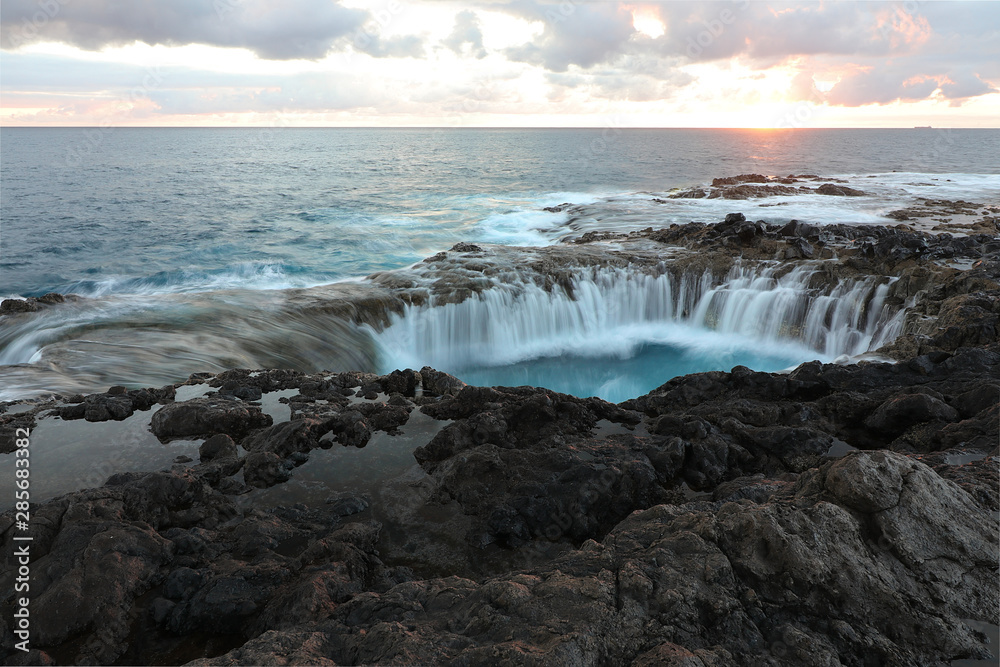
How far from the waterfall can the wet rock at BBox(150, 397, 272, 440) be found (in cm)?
692

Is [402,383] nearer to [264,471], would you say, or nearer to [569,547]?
[264,471]

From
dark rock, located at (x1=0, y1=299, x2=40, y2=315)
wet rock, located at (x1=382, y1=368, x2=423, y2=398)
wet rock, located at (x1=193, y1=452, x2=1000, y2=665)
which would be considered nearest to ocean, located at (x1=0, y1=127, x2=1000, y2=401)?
dark rock, located at (x1=0, y1=299, x2=40, y2=315)

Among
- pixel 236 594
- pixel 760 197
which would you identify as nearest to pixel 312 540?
pixel 236 594

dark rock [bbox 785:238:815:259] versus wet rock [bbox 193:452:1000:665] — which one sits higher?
dark rock [bbox 785:238:815:259]

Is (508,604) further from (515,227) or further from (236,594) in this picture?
(515,227)

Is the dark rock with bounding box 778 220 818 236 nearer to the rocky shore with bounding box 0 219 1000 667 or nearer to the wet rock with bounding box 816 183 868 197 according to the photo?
the rocky shore with bounding box 0 219 1000 667

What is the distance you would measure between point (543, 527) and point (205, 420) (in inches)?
193

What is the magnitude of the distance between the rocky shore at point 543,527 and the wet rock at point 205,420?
0.03 m

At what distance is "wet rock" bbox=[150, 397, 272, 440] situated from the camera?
23.5 ft

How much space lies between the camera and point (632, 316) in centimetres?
1759

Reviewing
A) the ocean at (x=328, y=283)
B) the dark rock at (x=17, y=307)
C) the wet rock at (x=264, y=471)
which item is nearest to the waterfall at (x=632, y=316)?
the ocean at (x=328, y=283)

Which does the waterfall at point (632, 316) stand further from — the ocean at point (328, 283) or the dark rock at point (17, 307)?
the dark rock at point (17, 307)

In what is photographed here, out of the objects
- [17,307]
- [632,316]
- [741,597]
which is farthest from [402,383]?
[17,307]

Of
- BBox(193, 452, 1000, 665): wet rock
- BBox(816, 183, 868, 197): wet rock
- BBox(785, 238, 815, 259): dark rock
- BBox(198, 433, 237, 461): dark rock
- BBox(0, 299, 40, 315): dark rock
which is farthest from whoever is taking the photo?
BBox(816, 183, 868, 197): wet rock
